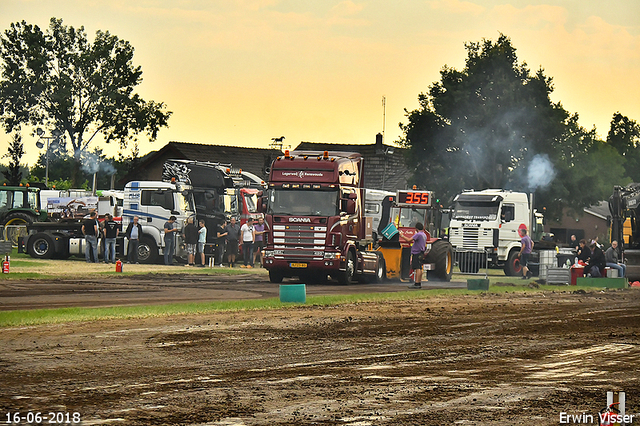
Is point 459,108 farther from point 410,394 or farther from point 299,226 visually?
point 410,394

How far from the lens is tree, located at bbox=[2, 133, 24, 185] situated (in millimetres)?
66938

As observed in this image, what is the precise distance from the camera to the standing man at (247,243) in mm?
35625

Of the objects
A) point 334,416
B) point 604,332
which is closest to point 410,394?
point 334,416

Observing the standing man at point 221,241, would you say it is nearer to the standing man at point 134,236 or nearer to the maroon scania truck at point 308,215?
the standing man at point 134,236

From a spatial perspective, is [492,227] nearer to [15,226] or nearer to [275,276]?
[275,276]

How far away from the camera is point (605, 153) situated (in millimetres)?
105125

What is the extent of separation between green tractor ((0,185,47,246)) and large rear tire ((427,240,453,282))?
21.2 m

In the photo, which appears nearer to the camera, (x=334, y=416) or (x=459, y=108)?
(x=334, y=416)

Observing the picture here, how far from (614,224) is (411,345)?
69.2ft

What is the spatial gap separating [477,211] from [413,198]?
606cm

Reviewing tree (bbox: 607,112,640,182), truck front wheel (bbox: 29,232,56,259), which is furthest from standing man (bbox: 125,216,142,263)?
tree (bbox: 607,112,640,182)

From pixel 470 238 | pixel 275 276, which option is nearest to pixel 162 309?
pixel 275 276

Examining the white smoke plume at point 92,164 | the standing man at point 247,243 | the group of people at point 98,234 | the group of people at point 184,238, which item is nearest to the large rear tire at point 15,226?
the group of people at point 184,238

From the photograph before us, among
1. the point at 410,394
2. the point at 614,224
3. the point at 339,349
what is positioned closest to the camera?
the point at 410,394
